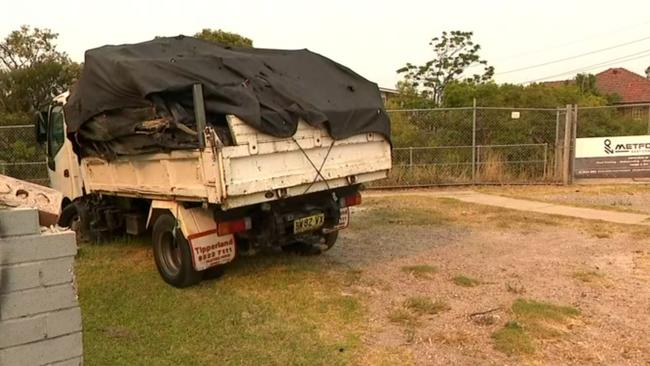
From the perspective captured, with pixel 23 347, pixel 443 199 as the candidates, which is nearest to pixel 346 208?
pixel 23 347

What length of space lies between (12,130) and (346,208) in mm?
11573

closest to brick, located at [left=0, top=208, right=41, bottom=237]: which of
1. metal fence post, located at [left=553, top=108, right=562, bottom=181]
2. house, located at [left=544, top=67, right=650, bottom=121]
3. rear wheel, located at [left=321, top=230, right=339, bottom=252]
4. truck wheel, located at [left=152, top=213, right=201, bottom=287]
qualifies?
truck wheel, located at [left=152, top=213, right=201, bottom=287]

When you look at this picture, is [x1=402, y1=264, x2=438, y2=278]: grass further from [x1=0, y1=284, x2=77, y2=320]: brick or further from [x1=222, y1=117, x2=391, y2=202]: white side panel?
[x1=0, y1=284, x2=77, y2=320]: brick

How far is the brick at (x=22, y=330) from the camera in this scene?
3104 mm

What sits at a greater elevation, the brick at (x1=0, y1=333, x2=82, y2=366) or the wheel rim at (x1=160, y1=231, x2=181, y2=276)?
the brick at (x1=0, y1=333, x2=82, y2=366)

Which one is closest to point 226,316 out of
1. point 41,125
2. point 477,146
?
point 41,125

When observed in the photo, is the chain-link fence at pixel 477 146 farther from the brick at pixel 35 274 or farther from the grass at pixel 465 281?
the brick at pixel 35 274

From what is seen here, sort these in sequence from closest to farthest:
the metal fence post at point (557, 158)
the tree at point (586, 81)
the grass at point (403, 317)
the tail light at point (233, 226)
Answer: the grass at point (403, 317) < the tail light at point (233, 226) < the metal fence post at point (557, 158) < the tree at point (586, 81)

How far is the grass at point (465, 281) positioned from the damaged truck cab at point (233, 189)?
1.57m

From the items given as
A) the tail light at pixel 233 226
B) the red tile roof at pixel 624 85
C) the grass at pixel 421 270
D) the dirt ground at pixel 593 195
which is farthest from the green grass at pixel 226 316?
the red tile roof at pixel 624 85

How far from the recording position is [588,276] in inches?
269

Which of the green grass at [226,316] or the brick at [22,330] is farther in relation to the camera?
the green grass at [226,316]

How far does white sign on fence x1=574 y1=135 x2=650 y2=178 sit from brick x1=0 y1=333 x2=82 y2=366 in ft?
47.2

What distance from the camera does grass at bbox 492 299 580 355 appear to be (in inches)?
191
